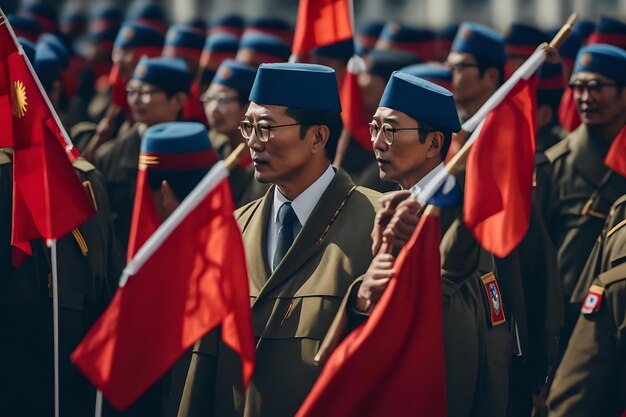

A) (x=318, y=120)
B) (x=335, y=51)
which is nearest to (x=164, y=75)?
(x=335, y=51)

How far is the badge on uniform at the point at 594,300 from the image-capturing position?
650cm

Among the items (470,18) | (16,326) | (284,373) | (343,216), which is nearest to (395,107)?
(343,216)

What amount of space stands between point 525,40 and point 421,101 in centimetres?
548

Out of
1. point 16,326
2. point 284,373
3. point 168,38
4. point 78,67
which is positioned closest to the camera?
point 284,373

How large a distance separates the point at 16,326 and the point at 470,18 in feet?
85.8

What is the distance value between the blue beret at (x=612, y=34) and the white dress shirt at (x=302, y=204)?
17.5ft

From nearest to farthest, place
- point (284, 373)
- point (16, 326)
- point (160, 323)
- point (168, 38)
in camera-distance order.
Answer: point (160, 323) < point (284, 373) < point (16, 326) < point (168, 38)

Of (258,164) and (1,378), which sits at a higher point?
(258,164)

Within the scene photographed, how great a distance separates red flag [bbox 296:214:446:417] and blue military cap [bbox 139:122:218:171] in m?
2.50

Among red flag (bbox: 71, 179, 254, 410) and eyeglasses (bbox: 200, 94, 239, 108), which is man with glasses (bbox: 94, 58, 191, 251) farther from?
red flag (bbox: 71, 179, 254, 410)

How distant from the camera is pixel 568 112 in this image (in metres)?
11.0

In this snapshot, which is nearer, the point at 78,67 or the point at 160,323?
the point at 160,323

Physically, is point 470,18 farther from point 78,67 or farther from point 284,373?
point 284,373

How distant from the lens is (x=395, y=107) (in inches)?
264
